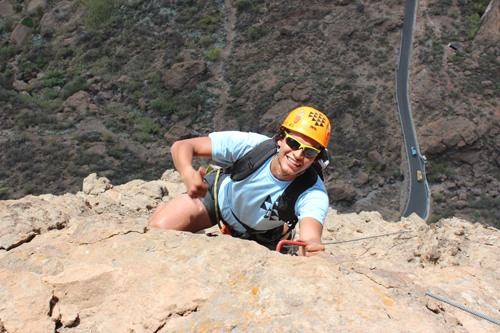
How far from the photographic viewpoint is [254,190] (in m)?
2.64

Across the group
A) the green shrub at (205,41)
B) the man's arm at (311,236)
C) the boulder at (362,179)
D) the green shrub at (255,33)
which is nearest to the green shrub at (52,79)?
the green shrub at (205,41)

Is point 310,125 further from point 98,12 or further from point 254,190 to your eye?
point 98,12

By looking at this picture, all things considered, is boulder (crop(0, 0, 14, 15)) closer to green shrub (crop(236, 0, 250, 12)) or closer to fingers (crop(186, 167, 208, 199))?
green shrub (crop(236, 0, 250, 12))

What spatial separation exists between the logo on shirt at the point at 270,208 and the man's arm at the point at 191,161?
587mm

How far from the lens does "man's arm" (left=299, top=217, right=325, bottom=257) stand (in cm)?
215

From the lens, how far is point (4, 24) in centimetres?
2814

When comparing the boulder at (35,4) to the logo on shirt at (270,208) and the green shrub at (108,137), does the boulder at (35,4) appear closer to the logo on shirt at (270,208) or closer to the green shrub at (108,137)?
the green shrub at (108,137)

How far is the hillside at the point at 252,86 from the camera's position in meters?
18.8

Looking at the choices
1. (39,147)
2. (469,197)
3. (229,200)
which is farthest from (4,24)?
(469,197)

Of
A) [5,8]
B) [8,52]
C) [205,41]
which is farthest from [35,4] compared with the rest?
[205,41]

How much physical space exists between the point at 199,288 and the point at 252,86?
23.2m

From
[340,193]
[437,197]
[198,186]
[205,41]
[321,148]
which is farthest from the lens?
[205,41]

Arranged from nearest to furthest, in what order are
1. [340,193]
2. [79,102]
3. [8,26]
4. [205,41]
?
1. [340,193]
2. [79,102]
3. [205,41]
4. [8,26]

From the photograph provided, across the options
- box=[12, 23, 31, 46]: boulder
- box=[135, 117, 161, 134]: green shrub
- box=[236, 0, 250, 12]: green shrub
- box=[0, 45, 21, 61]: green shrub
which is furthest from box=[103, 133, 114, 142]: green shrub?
box=[236, 0, 250, 12]: green shrub
